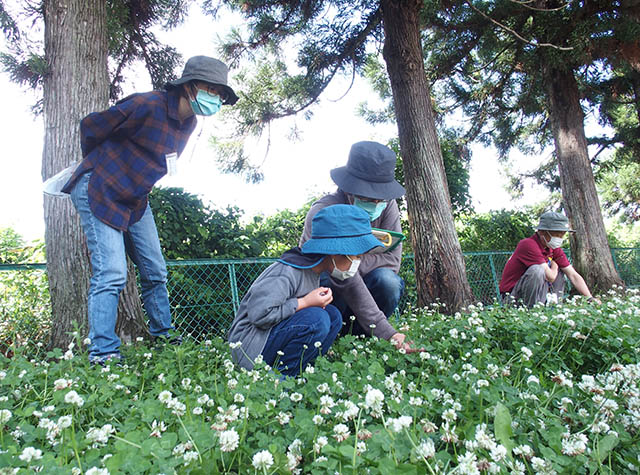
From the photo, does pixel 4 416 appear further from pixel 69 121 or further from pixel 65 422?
pixel 69 121

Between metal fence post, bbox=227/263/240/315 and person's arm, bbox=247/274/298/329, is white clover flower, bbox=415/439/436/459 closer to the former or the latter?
person's arm, bbox=247/274/298/329

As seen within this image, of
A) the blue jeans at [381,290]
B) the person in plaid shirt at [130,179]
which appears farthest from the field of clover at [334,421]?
the blue jeans at [381,290]

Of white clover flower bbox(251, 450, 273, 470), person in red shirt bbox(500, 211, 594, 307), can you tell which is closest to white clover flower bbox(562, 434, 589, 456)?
white clover flower bbox(251, 450, 273, 470)

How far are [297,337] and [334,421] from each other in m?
0.86

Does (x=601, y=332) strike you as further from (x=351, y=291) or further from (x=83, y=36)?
(x=83, y=36)

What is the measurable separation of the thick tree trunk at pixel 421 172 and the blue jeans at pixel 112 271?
3034 millimetres

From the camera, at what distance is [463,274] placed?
4883 mm

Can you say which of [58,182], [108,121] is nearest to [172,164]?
[108,121]

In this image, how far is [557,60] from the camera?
24.6 feet

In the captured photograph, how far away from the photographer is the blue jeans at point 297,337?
232 cm

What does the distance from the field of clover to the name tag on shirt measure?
119 centimetres

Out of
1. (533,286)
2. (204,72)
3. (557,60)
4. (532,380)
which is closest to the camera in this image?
(532,380)

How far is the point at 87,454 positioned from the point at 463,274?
4346mm

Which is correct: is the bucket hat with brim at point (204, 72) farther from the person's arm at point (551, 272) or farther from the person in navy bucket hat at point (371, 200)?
the person's arm at point (551, 272)
